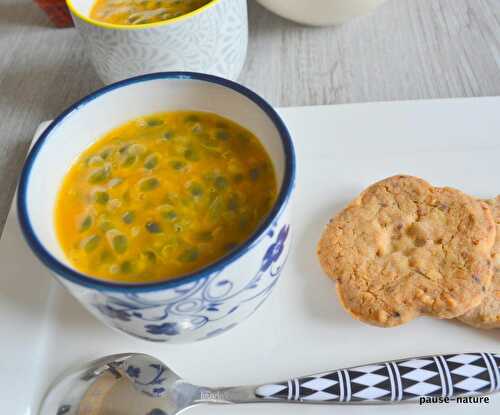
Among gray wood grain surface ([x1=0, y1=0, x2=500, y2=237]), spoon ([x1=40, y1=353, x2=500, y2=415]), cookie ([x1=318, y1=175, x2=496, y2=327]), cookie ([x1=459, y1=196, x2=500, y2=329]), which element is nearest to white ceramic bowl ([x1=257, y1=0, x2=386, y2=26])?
gray wood grain surface ([x1=0, y1=0, x2=500, y2=237])

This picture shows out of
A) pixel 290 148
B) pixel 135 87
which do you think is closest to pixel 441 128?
pixel 290 148

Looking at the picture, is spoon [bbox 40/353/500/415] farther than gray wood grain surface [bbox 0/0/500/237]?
No

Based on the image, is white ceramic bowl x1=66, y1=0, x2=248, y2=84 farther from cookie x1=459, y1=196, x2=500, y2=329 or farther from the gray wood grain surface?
cookie x1=459, y1=196, x2=500, y2=329

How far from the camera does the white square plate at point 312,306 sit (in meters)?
0.88

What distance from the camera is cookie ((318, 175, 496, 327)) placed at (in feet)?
2.87

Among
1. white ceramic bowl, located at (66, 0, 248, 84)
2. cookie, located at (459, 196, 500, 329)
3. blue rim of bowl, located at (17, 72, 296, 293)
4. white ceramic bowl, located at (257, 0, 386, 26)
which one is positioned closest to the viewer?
blue rim of bowl, located at (17, 72, 296, 293)

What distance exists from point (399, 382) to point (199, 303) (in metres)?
0.32

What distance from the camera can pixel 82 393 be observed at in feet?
2.90

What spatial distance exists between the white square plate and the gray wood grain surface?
219 mm

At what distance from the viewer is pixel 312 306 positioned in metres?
0.94

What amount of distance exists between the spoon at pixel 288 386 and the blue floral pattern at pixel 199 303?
8cm

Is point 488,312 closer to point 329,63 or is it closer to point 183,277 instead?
point 183,277

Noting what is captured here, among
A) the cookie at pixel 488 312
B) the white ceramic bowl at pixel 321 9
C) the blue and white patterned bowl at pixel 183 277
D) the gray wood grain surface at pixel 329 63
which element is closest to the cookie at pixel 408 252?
the cookie at pixel 488 312

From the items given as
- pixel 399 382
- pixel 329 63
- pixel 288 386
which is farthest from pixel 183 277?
pixel 329 63
